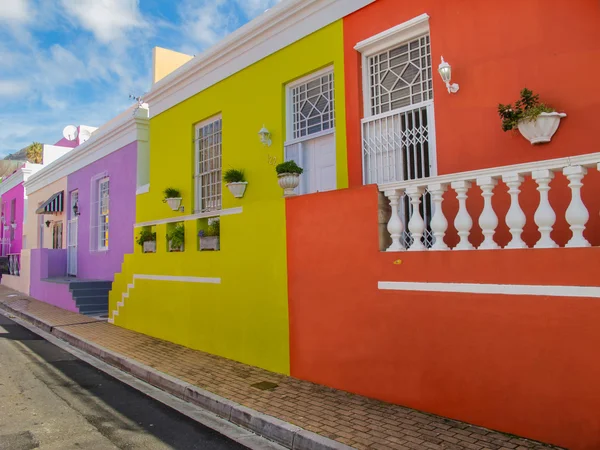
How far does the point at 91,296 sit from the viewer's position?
13.0m

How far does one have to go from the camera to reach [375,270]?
509 centimetres

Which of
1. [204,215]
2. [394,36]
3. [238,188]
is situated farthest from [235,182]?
[394,36]

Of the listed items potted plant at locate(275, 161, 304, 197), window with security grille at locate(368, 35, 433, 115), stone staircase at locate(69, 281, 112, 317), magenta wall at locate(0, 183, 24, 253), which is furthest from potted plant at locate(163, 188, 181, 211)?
magenta wall at locate(0, 183, 24, 253)

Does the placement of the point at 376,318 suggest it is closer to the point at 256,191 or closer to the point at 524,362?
the point at 524,362

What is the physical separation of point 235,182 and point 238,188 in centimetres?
12

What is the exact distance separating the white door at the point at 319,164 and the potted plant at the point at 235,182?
4.21 feet

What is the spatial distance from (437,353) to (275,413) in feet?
5.72

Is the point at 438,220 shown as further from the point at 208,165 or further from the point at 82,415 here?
the point at 208,165

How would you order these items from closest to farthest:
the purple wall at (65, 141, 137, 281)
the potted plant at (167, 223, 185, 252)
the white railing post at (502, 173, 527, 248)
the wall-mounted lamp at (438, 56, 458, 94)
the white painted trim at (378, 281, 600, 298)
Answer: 1. the white painted trim at (378, 281, 600, 298)
2. the white railing post at (502, 173, 527, 248)
3. the wall-mounted lamp at (438, 56, 458, 94)
4. the potted plant at (167, 223, 185, 252)
5. the purple wall at (65, 141, 137, 281)

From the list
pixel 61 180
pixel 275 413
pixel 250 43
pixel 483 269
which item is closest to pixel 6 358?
pixel 275 413

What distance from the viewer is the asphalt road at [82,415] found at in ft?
14.1

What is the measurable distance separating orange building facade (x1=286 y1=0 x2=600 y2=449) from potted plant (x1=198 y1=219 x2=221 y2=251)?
6.35 feet

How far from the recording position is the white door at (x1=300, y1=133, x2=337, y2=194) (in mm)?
7273

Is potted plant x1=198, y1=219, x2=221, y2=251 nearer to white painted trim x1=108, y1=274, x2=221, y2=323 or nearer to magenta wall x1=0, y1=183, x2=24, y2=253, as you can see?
white painted trim x1=108, y1=274, x2=221, y2=323
